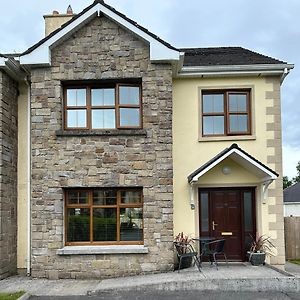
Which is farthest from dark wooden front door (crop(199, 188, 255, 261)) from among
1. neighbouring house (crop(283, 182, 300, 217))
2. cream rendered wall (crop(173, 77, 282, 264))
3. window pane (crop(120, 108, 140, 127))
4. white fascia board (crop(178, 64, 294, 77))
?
neighbouring house (crop(283, 182, 300, 217))

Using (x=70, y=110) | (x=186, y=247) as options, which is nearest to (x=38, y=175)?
(x=70, y=110)

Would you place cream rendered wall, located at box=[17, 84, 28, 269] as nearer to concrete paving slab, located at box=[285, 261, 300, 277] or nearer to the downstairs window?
the downstairs window

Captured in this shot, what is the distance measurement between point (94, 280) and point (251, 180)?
5.52 metres

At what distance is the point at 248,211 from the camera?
13227 millimetres

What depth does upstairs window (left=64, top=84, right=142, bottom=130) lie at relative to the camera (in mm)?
12539

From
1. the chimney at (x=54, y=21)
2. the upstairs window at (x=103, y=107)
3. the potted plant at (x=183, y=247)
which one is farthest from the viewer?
the chimney at (x=54, y=21)

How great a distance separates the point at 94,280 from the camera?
1166cm

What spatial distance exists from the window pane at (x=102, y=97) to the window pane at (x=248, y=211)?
5.08 meters

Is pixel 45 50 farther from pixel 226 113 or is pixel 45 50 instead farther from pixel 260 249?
pixel 260 249

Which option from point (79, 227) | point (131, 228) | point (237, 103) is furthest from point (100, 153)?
point (237, 103)

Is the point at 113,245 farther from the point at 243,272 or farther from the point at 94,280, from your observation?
the point at 243,272

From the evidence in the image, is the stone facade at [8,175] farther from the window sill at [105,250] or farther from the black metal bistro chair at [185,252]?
the black metal bistro chair at [185,252]

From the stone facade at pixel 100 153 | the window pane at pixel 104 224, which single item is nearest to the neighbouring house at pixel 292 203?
the stone facade at pixel 100 153

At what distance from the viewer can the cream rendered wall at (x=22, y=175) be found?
42.2ft
